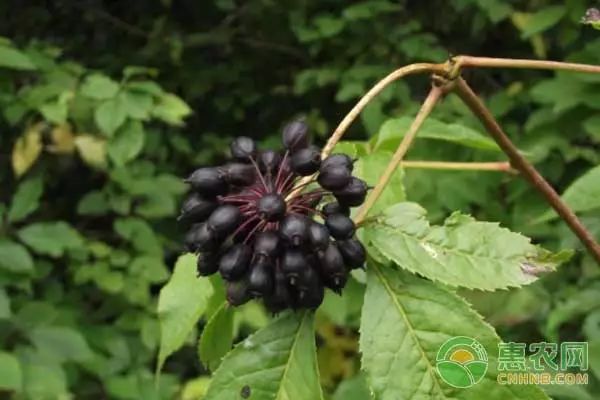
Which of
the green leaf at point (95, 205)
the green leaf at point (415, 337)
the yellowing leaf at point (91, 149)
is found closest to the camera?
the green leaf at point (415, 337)

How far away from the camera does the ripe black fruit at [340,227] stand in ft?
2.42

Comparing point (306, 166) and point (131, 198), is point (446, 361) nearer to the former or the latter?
point (306, 166)

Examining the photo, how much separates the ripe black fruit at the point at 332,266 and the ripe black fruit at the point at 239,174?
10 cm

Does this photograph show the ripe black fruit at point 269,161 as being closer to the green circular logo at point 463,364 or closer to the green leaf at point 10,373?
the green circular logo at point 463,364

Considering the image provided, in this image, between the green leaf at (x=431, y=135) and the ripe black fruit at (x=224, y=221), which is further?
the green leaf at (x=431, y=135)

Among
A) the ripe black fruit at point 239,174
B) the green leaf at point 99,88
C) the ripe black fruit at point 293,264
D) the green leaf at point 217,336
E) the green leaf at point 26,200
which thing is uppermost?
the ripe black fruit at point 239,174

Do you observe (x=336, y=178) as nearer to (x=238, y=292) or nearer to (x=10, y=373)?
(x=238, y=292)

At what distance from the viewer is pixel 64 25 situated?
3.19 m

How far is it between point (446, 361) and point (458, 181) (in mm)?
1448

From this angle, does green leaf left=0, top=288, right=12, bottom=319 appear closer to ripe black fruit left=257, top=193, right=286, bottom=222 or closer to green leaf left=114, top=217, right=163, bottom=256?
green leaf left=114, top=217, right=163, bottom=256

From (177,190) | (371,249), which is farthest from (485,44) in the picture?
(371,249)

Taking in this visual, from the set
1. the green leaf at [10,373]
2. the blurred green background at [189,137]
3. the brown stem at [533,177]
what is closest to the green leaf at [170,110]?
the blurred green background at [189,137]

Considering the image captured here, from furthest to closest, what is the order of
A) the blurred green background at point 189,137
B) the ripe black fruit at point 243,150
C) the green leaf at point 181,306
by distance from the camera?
the blurred green background at point 189,137, the green leaf at point 181,306, the ripe black fruit at point 243,150

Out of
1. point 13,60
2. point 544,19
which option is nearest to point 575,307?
point 544,19
